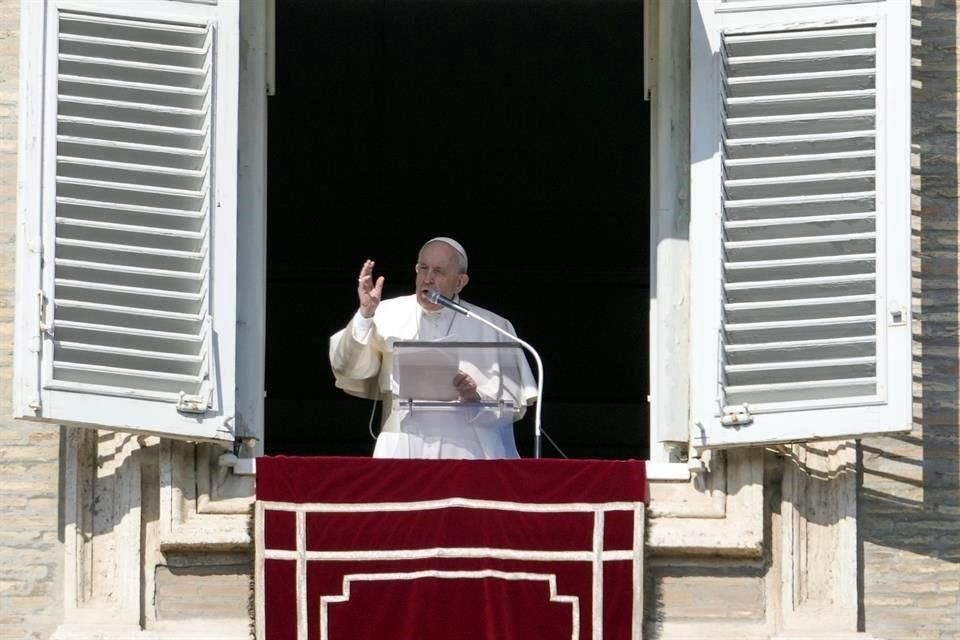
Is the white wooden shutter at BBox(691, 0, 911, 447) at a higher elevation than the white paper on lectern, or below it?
higher

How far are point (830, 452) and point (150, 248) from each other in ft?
7.03

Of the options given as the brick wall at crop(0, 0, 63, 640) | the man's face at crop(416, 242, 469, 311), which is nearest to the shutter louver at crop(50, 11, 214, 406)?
the brick wall at crop(0, 0, 63, 640)

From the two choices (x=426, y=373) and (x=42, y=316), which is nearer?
(x=42, y=316)

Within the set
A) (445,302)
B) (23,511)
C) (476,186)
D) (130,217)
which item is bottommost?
(23,511)

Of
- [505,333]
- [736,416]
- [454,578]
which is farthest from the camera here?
[505,333]

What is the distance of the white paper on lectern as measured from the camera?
8.83 meters

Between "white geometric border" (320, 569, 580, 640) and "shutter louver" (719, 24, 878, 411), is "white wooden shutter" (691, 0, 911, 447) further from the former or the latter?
"white geometric border" (320, 569, 580, 640)

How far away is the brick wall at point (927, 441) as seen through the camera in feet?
29.2

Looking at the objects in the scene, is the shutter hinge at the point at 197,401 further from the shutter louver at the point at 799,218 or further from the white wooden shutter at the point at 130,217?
the shutter louver at the point at 799,218

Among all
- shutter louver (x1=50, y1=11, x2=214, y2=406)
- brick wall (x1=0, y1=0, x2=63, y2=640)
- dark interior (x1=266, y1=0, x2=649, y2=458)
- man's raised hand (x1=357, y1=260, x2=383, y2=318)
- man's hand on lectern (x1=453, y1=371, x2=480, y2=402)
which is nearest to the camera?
shutter louver (x1=50, y1=11, x2=214, y2=406)

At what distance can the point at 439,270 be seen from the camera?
378 inches

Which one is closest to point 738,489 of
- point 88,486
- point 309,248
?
point 88,486

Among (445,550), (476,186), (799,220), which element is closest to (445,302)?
(445,550)

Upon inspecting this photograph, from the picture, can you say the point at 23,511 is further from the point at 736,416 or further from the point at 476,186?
the point at 476,186
